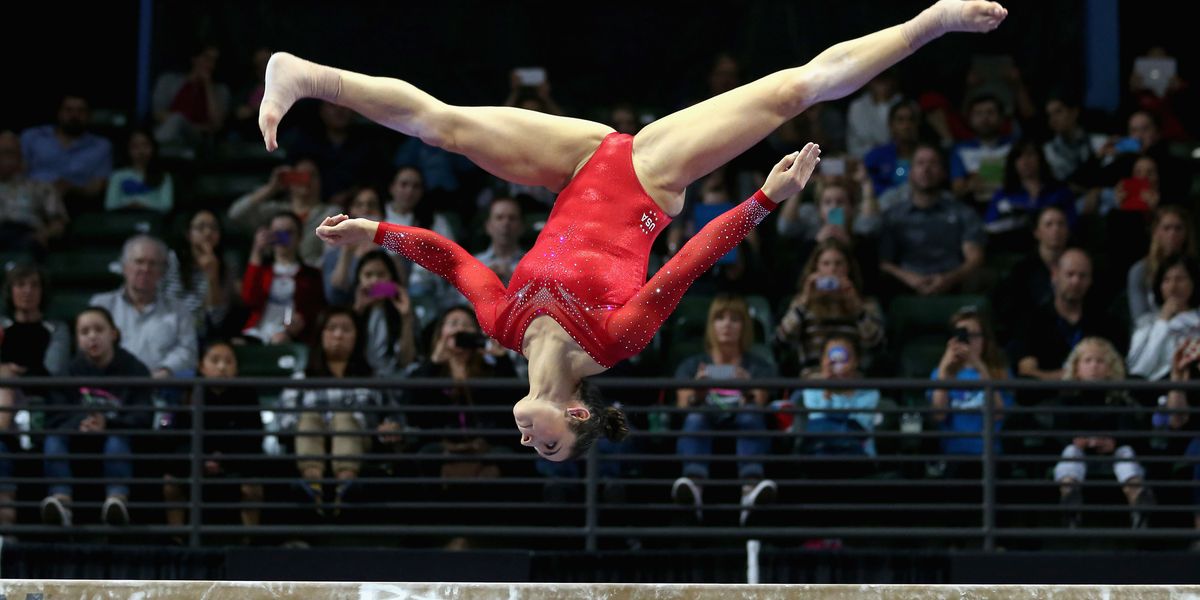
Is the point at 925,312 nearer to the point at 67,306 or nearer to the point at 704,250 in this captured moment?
the point at 704,250

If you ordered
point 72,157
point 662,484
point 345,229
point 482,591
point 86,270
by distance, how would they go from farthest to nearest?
point 72,157, point 86,270, point 662,484, point 345,229, point 482,591

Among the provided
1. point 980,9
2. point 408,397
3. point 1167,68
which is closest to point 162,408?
point 408,397

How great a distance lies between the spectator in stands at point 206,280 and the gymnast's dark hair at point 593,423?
3535 millimetres

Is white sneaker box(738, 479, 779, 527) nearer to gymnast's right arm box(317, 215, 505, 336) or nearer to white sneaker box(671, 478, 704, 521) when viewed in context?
white sneaker box(671, 478, 704, 521)

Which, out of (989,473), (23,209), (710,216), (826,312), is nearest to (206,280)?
(23,209)

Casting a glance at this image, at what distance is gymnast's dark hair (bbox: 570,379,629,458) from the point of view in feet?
15.9

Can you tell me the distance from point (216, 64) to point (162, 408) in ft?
12.8

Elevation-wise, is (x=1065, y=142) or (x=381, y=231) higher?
(x=1065, y=142)

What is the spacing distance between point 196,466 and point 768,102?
10.3ft

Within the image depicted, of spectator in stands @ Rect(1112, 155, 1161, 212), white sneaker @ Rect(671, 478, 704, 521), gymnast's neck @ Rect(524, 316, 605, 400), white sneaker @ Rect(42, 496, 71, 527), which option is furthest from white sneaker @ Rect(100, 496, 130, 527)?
spectator in stands @ Rect(1112, 155, 1161, 212)

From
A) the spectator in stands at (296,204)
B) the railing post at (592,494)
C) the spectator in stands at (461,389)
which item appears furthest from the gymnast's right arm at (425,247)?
the spectator in stands at (296,204)

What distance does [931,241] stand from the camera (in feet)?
27.3

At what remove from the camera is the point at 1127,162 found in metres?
8.67

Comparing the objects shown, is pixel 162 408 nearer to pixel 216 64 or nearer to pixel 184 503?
pixel 184 503
